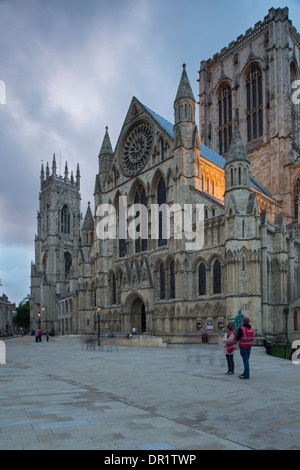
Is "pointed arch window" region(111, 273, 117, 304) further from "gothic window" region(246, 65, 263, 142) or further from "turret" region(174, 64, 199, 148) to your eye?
"gothic window" region(246, 65, 263, 142)

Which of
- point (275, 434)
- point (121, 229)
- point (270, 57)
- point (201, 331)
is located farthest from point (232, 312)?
point (270, 57)

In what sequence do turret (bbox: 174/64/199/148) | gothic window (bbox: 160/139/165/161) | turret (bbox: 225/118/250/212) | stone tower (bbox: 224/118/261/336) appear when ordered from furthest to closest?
1. gothic window (bbox: 160/139/165/161)
2. turret (bbox: 174/64/199/148)
3. turret (bbox: 225/118/250/212)
4. stone tower (bbox: 224/118/261/336)

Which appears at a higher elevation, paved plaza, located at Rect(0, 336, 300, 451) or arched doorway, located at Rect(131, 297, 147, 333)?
paved plaza, located at Rect(0, 336, 300, 451)

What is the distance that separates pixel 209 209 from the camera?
3500 cm

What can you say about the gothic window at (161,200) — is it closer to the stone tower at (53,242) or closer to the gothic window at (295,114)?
the gothic window at (295,114)

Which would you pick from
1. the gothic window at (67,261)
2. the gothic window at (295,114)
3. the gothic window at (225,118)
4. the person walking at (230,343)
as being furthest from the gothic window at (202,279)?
the gothic window at (67,261)

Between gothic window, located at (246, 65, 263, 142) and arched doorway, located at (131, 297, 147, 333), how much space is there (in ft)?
92.9

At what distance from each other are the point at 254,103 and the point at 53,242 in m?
50.8

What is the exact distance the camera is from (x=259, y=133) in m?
55.4

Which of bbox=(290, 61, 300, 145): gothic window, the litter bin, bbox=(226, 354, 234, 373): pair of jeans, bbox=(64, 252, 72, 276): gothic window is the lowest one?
the litter bin

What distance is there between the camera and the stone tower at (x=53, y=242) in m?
85.3

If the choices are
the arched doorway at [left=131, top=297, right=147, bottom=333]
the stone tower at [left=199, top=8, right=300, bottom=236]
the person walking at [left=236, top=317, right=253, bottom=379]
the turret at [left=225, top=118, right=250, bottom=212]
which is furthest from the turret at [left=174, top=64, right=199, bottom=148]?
the person walking at [left=236, top=317, right=253, bottom=379]

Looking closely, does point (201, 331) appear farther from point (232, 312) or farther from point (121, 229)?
point (121, 229)

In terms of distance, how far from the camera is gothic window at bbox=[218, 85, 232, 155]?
61294 mm
